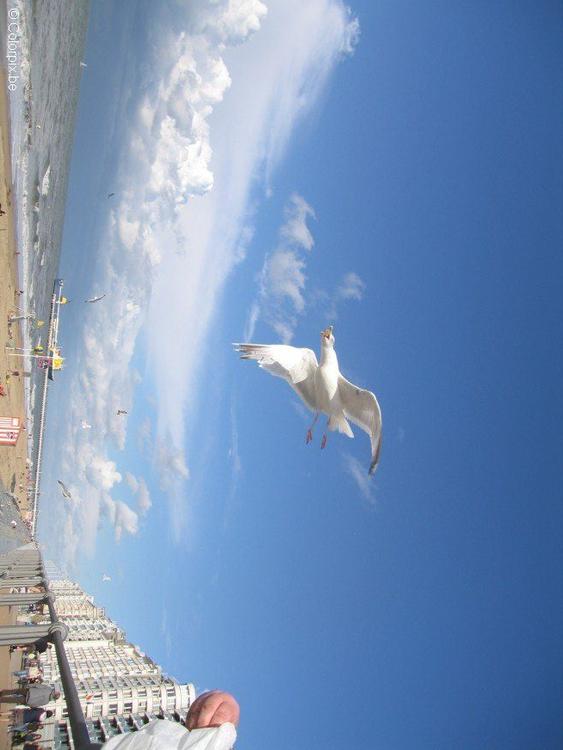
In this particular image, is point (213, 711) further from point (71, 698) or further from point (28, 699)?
point (28, 699)

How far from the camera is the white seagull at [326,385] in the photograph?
14469 millimetres

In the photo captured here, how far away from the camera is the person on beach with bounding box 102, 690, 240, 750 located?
2771mm

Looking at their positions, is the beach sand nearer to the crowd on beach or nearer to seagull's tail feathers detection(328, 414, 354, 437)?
seagull's tail feathers detection(328, 414, 354, 437)

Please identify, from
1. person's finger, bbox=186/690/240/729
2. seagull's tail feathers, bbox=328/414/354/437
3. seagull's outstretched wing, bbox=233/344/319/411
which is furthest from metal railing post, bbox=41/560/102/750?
seagull's tail feathers, bbox=328/414/354/437

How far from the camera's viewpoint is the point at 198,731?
9.43 ft

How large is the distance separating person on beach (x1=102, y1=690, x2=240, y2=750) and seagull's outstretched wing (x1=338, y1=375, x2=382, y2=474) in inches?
465

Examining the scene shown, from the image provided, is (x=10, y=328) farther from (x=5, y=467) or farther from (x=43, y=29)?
(x=43, y=29)

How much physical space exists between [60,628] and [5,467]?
109 ft

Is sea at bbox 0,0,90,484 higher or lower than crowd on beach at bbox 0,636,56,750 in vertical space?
higher

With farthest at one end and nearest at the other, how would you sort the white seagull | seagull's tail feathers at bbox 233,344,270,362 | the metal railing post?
the white seagull
seagull's tail feathers at bbox 233,344,270,362
the metal railing post

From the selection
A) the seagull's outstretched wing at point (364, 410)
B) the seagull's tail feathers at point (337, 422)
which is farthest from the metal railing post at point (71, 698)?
the seagull's tail feathers at point (337, 422)

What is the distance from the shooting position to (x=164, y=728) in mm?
2947

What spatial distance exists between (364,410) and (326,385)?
51.7 inches

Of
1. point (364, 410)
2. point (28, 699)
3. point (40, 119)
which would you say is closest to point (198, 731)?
point (28, 699)
